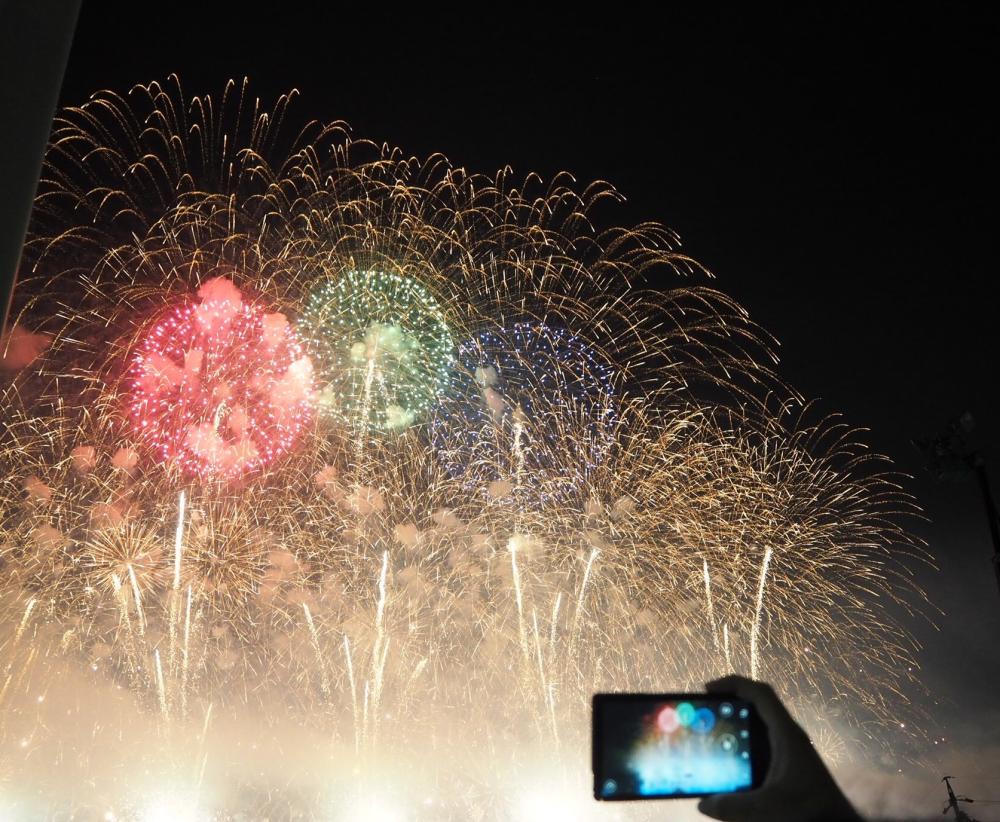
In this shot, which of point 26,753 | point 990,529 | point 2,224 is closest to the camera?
point 2,224

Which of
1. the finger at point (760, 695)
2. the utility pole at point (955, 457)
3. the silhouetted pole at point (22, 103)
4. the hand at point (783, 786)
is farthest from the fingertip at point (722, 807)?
the utility pole at point (955, 457)

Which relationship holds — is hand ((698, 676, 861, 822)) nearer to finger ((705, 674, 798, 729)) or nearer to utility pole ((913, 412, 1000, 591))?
finger ((705, 674, 798, 729))

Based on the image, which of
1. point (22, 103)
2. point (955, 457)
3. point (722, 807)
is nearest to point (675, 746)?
point (722, 807)

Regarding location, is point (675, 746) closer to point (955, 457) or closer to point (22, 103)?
point (22, 103)

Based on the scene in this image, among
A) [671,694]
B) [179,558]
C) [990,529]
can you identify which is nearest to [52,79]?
[671,694]

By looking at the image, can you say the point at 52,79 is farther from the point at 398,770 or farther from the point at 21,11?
the point at 398,770
